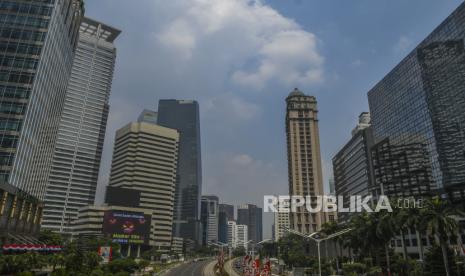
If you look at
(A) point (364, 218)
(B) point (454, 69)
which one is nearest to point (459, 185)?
(B) point (454, 69)

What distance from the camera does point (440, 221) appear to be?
59.1 metres

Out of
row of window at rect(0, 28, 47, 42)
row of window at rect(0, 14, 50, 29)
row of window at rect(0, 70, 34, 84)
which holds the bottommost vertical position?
row of window at rect(0, 70, 34, 84)

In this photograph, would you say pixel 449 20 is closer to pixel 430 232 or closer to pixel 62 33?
pixel 430 232

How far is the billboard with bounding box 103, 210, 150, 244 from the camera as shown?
190 metres

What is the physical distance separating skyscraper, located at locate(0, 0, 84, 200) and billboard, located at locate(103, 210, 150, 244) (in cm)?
5984

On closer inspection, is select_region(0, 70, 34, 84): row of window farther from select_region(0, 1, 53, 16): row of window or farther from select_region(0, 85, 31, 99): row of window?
select_region(0, 1, 53, 16): row of window

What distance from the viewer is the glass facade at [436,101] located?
116 m

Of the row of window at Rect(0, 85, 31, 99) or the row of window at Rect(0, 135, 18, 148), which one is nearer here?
the row of window at Rect(0, 135, 18, 148)

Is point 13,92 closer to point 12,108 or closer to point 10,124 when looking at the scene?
point 12,108

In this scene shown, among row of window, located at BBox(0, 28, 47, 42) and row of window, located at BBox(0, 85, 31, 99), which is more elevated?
row of window, located at BBox(0, 28, 47, 42)

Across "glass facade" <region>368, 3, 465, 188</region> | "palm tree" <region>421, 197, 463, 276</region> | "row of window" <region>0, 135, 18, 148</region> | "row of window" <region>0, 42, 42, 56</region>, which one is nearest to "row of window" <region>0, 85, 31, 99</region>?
"row of window" <region>0, 42, 42, 56</region>

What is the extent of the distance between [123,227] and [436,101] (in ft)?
521

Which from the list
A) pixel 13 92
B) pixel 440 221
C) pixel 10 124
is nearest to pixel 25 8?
pixel 13 92

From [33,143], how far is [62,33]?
44892mm
